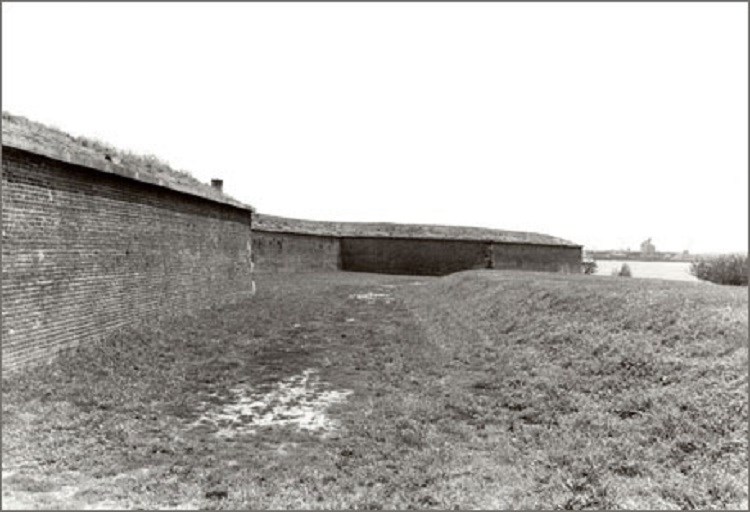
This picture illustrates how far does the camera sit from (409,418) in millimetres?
5957

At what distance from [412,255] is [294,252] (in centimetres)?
1137

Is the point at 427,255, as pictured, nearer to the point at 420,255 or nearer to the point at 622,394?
the point at 420,255

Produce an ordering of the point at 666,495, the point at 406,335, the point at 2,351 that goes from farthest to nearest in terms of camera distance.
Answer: the point at 406,335 < the point at 2,351 < the point at 666,495

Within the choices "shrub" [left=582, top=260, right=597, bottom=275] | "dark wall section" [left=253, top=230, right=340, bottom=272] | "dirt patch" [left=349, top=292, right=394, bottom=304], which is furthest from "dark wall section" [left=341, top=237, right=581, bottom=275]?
"dirt patch" [left=349, top=292, right=394, bottom=304]

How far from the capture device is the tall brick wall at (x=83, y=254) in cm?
680

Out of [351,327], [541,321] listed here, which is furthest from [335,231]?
[541,321]

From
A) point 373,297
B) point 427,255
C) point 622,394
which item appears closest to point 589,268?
point 427,255

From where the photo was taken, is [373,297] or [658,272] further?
[658,272]

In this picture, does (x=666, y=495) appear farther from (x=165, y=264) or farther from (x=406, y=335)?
(x=165, y=264)

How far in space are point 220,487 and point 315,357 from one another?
5280mm

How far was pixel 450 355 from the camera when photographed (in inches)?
378

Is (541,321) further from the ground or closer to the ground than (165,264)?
closer to the ground

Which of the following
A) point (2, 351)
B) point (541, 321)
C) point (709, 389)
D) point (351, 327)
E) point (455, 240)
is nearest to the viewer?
point (709, 389)

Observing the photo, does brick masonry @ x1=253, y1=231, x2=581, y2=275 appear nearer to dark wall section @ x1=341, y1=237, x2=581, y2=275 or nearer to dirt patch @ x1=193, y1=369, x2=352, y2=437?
dark wall section @ x1=341, y1=237, x2=581, y2=275
